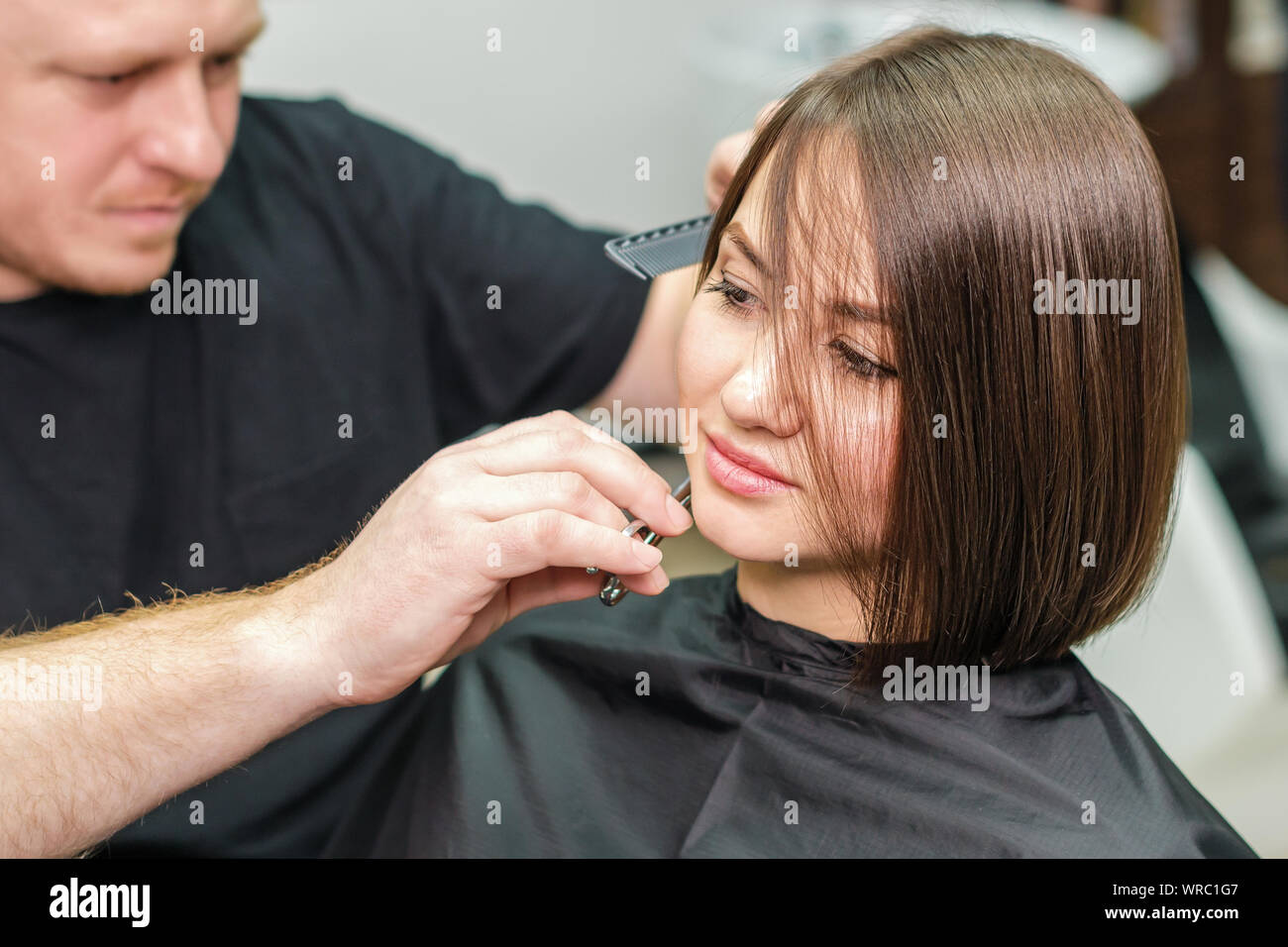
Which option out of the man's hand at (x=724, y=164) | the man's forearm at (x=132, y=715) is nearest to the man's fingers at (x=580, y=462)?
the man's forearm at (x=132, y=715)

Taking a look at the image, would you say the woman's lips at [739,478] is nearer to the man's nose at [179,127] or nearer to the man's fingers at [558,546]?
the man's fingers at [558,546]

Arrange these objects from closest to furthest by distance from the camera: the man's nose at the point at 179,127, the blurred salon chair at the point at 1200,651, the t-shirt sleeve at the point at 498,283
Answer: the man's nose at the point at 179,127
the blurred salon chair at the point at 1200,651
the t-shirt sleeve at the point at 498,283

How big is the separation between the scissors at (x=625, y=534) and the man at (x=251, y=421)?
0.9 inches

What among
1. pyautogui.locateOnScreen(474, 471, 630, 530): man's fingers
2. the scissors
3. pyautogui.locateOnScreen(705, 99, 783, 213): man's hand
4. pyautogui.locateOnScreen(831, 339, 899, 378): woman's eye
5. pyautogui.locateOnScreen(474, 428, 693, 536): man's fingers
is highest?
pyautogui.locateOnScreen(705, 99, 783, 213): man's hand

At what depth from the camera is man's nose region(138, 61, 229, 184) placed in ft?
3.94

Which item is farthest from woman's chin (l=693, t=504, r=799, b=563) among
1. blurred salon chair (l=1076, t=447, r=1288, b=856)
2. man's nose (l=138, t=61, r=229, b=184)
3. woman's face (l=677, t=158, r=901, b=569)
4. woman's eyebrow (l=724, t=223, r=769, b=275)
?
man's nose (l=138, t=61, r=229, b=184)

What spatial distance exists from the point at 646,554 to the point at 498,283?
Result: 738 mm

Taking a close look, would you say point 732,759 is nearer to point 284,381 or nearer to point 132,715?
point 132,715

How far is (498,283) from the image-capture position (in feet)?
5.08

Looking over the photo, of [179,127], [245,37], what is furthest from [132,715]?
[245,37]

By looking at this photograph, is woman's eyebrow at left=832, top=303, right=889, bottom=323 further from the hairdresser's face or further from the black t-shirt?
the hairdresser's face

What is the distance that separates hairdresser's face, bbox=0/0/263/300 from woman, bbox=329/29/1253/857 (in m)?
0.62

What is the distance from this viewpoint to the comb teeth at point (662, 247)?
1166mm
